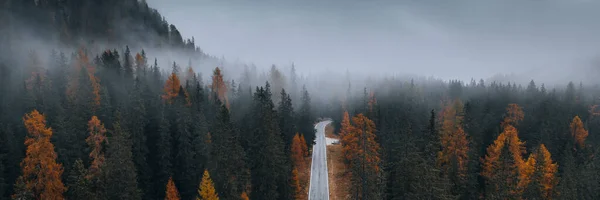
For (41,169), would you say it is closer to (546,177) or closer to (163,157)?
(163,157)

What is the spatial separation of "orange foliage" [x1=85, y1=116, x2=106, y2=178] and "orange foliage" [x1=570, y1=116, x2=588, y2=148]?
320ft

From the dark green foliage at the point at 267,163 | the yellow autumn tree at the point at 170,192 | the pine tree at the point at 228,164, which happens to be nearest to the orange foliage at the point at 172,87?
the yellow autumn tree at the point at 170,192

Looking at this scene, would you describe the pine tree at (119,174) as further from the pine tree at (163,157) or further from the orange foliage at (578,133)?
the orange foliage at (578,133)

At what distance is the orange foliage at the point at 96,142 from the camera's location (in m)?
37.4

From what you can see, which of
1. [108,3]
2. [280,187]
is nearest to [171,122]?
[280,187]

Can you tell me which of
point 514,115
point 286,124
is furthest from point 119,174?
point 514,115

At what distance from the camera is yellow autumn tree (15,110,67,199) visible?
33688mm

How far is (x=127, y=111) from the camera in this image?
4947 cm

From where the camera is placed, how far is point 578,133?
3206 inches

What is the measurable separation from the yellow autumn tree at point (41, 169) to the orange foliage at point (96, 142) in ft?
10.3

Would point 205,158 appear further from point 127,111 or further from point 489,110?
point 489,110

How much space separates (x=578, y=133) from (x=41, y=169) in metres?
103

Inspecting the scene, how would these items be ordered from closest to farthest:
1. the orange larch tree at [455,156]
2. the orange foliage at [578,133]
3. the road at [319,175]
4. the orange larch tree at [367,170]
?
the orange larch tree at [367,170] → the orange larch tree at [455,156] → the road at [319,175] → the orange foliage at [578,133]

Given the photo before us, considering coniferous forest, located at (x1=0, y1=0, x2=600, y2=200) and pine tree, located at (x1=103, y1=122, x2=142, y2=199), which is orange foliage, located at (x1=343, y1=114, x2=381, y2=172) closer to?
coniferous forest, located at (x1=0, y1=0, x2=600, y2=200)
